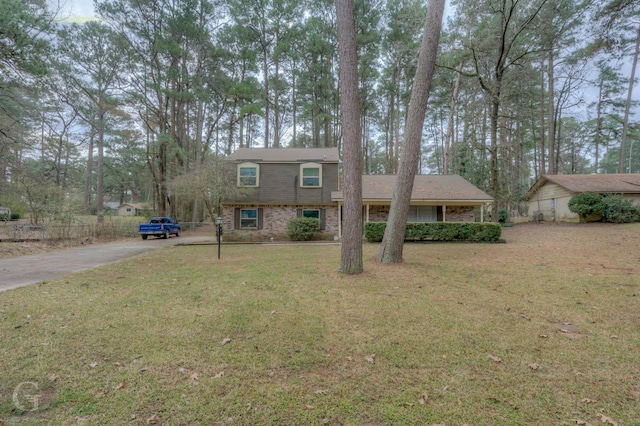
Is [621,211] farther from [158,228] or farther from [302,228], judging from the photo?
[158,228]

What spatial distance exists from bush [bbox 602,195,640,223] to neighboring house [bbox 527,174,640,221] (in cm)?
117

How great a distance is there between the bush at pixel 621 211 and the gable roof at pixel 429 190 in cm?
618

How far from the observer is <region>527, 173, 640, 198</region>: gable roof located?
16.1 metres

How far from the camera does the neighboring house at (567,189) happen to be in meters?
16.2

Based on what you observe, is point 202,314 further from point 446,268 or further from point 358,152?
point 446,268

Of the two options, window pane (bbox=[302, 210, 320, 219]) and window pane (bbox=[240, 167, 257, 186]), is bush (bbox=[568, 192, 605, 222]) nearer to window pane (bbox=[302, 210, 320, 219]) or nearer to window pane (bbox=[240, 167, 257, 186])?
window pane (bbox=[302, 210, 320, 219])

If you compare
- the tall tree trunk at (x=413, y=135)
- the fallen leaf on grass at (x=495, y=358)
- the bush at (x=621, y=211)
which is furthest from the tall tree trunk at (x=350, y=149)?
the bush at (x=621, y=211)

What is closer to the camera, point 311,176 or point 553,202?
point 311,176

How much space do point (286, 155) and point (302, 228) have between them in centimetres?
515

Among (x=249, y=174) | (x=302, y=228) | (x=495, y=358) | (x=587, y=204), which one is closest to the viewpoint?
(x=495, y=358)

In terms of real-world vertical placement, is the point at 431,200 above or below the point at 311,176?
below

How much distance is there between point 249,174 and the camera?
54.0 feet

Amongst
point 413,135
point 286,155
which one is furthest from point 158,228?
point 413,135

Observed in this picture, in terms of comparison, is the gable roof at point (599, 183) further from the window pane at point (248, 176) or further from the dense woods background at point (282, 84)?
the window pane at point (248, 176)
